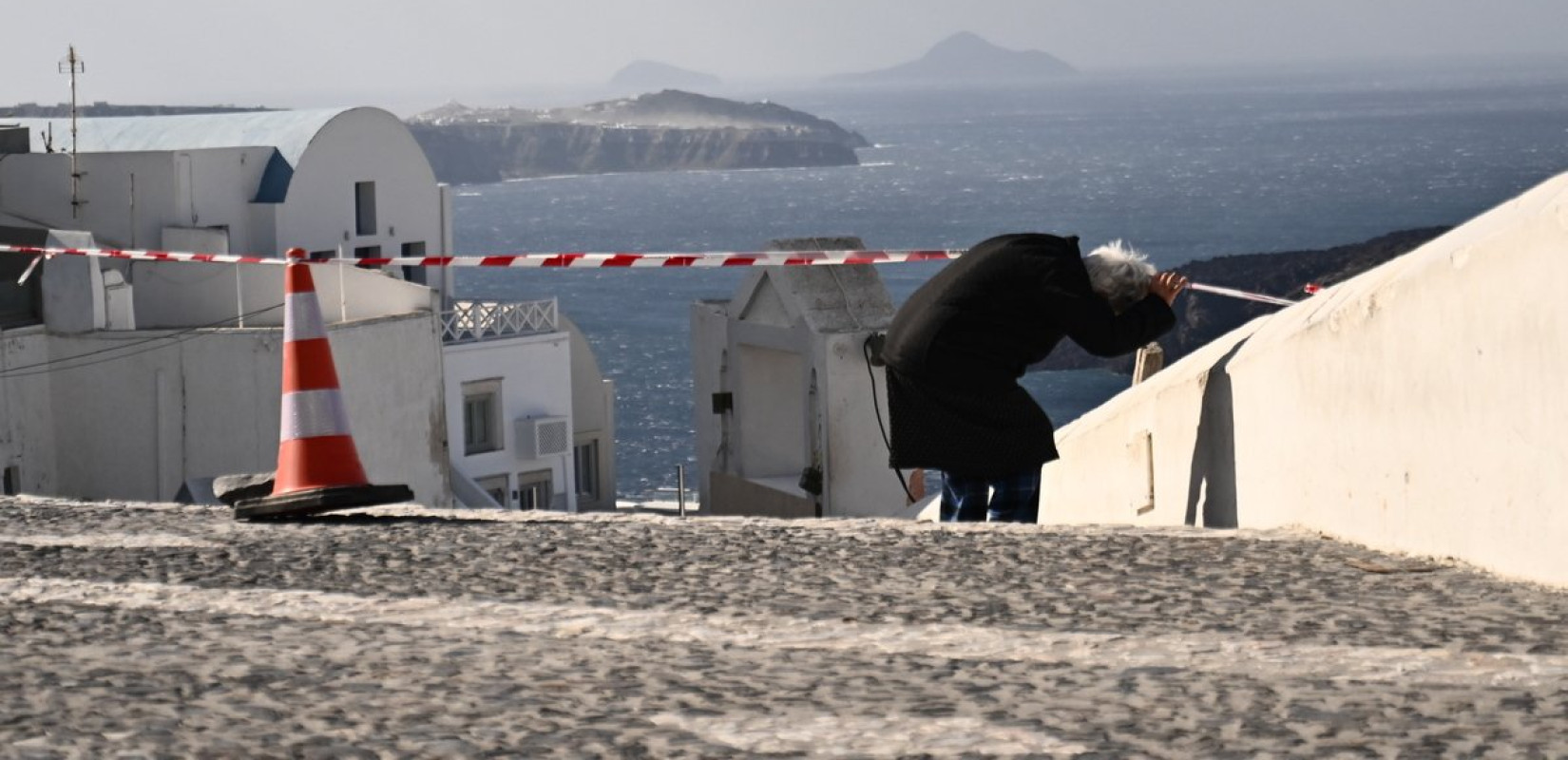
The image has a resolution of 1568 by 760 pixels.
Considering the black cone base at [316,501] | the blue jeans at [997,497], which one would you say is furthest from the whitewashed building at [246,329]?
Result: the blue jeans at [997,497]

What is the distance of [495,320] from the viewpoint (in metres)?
43.8

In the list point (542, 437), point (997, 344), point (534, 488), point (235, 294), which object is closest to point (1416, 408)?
point (997, 344)

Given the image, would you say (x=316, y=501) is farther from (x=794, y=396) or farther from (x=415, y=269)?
(x=415, y=269)

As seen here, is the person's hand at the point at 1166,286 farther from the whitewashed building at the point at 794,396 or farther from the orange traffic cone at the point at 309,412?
the whitewashed building at the point at 794,396

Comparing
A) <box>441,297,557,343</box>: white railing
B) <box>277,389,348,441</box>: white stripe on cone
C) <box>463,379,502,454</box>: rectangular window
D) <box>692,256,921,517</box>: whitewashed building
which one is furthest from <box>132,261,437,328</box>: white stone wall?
<box>277,389,348,441</box>: white stripe on cone

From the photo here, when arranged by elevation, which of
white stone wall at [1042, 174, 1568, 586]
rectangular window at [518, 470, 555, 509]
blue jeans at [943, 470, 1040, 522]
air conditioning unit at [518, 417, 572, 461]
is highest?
white stone wall at [1042, 174, 1568, 586]

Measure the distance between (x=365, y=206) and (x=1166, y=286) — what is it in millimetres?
41779

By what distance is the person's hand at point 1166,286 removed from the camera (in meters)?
7.44

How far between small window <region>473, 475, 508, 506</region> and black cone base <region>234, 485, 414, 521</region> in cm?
3604

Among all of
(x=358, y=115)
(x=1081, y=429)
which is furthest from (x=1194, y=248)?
(x=1081, y=429)

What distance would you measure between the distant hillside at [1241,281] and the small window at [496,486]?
2430cm

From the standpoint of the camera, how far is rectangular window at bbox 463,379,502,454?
42906 millimetres

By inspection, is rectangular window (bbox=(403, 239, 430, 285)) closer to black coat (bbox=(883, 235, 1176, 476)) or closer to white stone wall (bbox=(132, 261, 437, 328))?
white stone wall (bbox=(132, 261, 437, 328))

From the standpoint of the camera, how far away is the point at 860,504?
68.8ft
